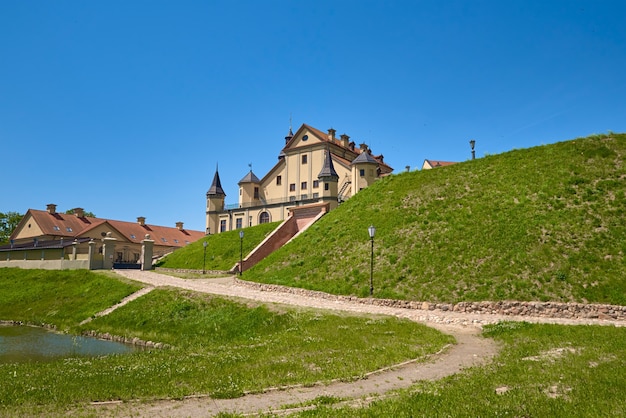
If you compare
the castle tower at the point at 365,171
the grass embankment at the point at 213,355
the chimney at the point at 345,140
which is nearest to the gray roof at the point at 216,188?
the chimney at the point at 345,140

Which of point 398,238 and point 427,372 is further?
point 398,238

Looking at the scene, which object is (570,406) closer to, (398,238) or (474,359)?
(474,359)

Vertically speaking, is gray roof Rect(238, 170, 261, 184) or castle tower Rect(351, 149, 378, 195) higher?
gray roof Rect(238, 170, 261, 184)

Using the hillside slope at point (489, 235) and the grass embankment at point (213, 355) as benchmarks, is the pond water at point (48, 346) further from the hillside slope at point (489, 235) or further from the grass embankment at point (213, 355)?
the hillside slope at point (489, 235)

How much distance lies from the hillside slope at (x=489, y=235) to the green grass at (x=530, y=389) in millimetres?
9452

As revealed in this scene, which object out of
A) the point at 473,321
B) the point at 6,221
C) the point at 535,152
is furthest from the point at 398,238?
the point at 6,221

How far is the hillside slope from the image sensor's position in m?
21.0

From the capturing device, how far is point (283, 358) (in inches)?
450

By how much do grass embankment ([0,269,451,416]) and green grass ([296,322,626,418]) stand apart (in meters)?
2.35

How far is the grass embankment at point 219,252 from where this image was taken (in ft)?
150

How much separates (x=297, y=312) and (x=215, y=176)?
5162cm

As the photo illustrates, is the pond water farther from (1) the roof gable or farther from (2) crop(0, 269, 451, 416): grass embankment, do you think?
(1) the roof gable

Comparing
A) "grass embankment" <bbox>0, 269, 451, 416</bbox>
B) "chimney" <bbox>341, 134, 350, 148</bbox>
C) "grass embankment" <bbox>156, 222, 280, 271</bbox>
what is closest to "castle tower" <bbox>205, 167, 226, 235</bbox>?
"grass embankment" <bbox>156, 222, 280, 271</bbox>

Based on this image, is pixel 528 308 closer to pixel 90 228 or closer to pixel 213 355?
pixel 213 355
